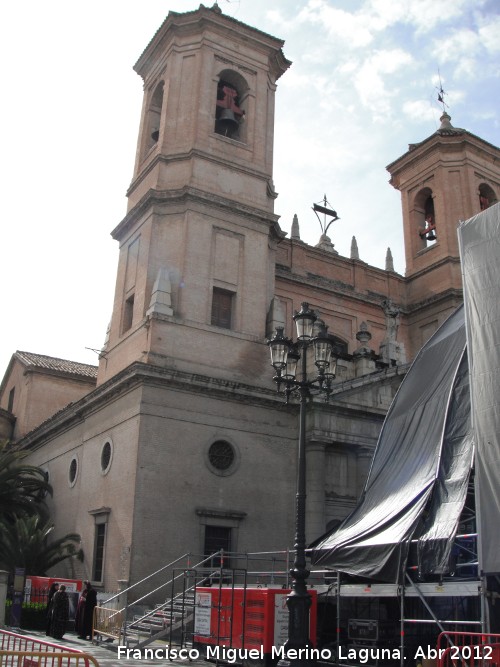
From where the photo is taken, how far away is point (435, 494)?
13.7m

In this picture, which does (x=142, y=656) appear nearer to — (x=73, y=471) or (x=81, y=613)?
(x=81, y=613)

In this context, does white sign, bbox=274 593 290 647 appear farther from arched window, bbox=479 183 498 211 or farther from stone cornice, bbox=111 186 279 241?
arched window, bbox=479 183 498 211

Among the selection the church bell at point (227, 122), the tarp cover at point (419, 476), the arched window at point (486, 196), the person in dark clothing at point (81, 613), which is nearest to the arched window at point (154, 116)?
the church bell at point (227, 122)

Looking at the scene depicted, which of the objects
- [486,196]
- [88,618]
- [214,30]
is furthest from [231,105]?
[88,618]

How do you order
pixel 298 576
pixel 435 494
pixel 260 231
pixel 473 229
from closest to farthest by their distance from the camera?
pixel 298 576
pixel 435 494
pixel 473 229
pixel 260 231

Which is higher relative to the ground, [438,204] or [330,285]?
[438,204]

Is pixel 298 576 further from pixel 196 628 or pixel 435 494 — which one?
pixel 196 628

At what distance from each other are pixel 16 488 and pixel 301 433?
1903 cm

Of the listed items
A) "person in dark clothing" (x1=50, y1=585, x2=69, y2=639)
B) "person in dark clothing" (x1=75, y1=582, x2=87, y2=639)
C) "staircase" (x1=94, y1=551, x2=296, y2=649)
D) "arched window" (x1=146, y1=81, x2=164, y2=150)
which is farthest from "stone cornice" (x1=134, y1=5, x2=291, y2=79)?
"person in dark clothing" (x1=50, y1=585, x2=69, y2=639)

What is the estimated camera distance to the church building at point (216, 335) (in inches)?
867

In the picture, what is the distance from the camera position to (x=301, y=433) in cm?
1315

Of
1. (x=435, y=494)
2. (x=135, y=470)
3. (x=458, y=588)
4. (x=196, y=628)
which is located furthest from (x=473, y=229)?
(x=135, y=470)

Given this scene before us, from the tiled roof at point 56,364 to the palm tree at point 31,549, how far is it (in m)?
14.9

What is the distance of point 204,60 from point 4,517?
63.5 ft
